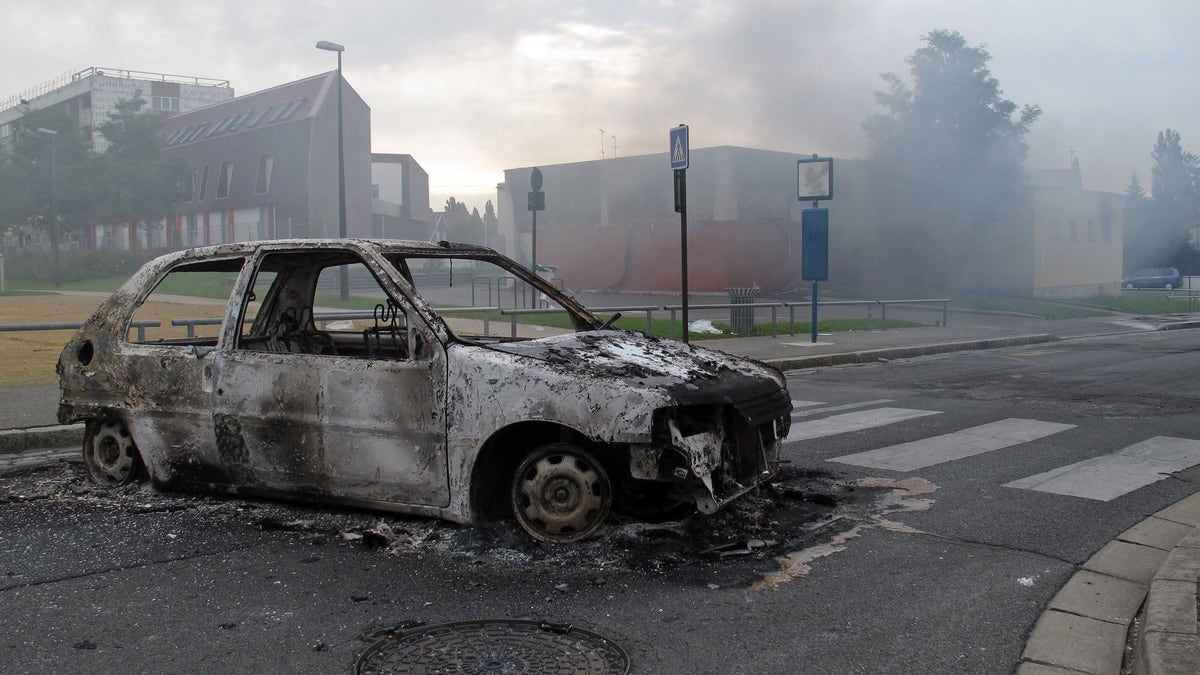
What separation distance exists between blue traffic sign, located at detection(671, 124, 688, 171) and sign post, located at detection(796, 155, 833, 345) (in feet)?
16.8

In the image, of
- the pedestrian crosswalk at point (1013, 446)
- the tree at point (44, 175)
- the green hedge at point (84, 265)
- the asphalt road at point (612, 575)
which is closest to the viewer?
the asphalt road at point (612, 575)

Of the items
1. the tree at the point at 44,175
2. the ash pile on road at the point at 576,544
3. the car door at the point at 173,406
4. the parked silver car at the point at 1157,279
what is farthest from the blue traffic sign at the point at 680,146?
the parked silver car at the point at 1157,279

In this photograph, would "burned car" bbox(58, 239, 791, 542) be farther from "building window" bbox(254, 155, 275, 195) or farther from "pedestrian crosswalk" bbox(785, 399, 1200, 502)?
"building window" bbox(254, 155, 275, 195)

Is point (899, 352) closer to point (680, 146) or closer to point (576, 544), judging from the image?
point (680, 146)

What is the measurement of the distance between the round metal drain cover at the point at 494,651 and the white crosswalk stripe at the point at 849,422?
4.19 m

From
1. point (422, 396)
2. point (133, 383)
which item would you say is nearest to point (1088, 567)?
point (422, 396)

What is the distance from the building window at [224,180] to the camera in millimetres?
51719

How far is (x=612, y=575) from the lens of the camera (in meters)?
4.13

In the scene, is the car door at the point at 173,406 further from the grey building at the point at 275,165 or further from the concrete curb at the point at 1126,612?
the grey building at the point at 275,165

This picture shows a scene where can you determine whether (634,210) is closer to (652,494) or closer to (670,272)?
(670,272)

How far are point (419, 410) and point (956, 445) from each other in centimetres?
439

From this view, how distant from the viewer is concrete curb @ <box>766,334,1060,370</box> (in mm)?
13477

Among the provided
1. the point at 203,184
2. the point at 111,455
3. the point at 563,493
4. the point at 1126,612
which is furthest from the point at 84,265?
the point at 1126,612

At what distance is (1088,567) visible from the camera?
4375mm
